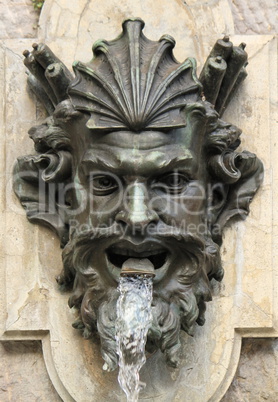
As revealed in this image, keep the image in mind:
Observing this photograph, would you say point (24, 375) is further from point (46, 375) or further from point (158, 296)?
point (158, 296)

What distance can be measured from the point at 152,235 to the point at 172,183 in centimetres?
17

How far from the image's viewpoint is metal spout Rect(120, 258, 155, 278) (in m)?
2.79

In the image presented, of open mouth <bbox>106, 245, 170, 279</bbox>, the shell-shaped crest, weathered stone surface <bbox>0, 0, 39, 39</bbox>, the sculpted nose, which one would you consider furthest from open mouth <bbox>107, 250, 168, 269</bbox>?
weathered stone surface <bbox>0, 0, 39, 39</bbox>

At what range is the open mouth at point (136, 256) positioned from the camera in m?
2.82

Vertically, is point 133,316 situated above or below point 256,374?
above

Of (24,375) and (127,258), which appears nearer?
(127,258)

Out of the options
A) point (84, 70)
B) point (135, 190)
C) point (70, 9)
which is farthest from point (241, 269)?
point (70, 9)

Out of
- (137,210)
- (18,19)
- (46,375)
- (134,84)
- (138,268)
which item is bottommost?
(46,375)

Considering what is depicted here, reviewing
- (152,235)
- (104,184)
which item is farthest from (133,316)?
(104,184)

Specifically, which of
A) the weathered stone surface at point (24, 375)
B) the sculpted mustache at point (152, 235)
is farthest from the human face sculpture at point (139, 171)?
the weathered stone surface at point (24, 375)

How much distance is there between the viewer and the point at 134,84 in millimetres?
2799

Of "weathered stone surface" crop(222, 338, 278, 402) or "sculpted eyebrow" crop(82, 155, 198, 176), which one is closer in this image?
"sculpted eyebrow" crop(82, 155, 198, 176)

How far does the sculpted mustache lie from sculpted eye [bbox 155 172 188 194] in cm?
11

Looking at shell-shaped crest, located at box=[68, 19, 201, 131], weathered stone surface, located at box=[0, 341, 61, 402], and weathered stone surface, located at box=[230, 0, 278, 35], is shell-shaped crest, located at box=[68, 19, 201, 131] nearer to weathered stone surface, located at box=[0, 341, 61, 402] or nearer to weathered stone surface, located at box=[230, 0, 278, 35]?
weathered stone surface, located at box=[230, 0, 278, 35]
